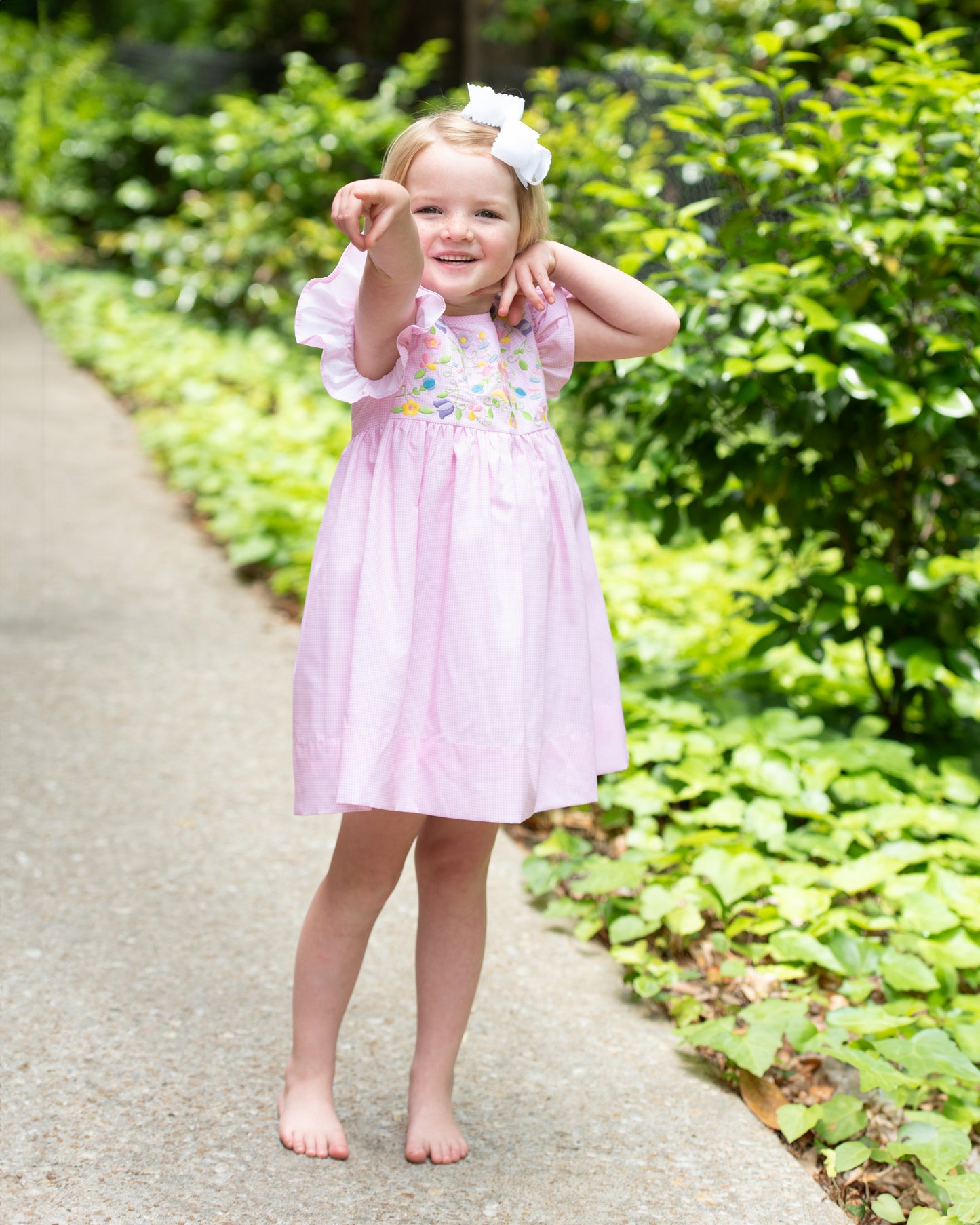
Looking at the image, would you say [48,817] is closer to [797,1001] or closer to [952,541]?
[797,1001]

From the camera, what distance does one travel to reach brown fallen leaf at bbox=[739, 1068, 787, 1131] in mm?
2113

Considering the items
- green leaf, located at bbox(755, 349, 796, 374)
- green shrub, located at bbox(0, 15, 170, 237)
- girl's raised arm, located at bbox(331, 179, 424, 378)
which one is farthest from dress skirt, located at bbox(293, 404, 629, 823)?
green shrub, located at bbox(0, 15, 170, 237)

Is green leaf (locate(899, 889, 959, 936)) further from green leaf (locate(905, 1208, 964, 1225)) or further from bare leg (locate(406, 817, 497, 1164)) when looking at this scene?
bare leg (locate(406, 817, 497, 1164))

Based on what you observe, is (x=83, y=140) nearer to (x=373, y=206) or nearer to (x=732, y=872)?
(x=732, y=872)

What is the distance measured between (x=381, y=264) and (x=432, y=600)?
17.5 inches

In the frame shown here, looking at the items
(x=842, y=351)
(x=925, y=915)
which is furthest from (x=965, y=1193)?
(x=842, y=351)

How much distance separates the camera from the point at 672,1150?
2.00 meters

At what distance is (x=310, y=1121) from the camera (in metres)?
1.89

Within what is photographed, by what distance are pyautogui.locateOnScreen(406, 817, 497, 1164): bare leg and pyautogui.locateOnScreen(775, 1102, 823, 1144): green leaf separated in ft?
1.68

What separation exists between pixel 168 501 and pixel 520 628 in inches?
171

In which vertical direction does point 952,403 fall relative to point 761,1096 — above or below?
above

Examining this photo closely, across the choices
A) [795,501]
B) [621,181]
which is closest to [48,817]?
[795,501]

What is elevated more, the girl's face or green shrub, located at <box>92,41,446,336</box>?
the girl's face

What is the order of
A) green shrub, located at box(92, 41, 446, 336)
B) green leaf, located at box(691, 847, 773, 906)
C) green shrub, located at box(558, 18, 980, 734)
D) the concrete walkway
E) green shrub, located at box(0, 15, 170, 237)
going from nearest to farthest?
the concrete walkway, green leaf, located at box(691, 847, 773, 906), green shrub, located at box(558, 18, 980, 734), green shrub, located at box(92, 41, 446, 336), green shrub, located at box(0, 15, 170, 237)
